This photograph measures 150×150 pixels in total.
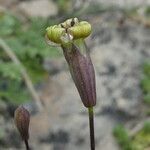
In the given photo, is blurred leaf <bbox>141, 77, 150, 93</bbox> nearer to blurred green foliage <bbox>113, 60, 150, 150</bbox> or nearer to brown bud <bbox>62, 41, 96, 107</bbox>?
blurred green foliage <bbox>113, 60, 150, 150</bbox>

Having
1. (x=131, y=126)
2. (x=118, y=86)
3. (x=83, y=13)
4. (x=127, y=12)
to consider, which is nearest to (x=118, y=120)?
(x=131, y=126)

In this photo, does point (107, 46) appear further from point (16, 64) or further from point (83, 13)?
point (16, 64)

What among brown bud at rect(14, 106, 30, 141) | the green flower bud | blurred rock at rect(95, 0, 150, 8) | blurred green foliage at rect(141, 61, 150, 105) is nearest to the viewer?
the green flower bud

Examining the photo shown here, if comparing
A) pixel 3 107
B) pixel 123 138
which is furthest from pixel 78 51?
pixel 3 107

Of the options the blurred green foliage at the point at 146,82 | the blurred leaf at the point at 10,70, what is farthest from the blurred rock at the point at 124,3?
the blurred leaf at the point at 10,70

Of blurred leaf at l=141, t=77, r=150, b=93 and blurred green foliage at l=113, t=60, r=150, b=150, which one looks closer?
blurred green foliage at l=113, t=60, r=150, b=150

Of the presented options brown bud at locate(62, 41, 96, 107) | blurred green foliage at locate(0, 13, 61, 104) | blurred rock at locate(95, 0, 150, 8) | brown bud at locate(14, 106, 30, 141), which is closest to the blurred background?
blurred green foliage at locate(0, 13, 61, 104)

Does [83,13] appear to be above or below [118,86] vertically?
above
